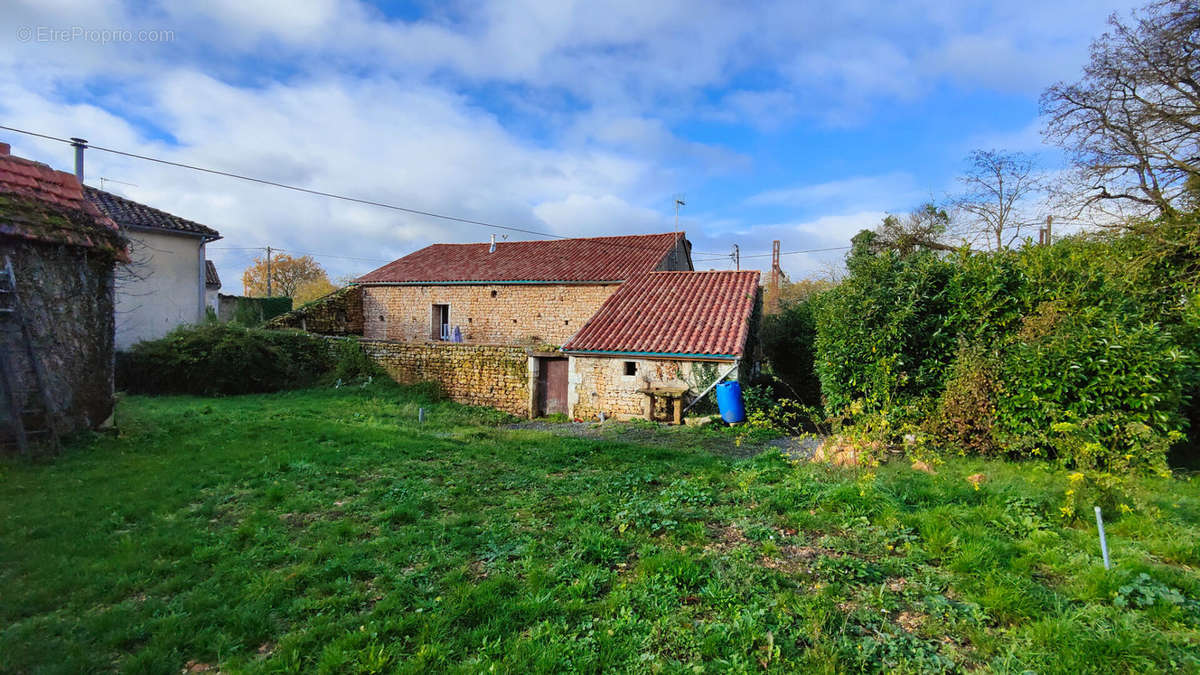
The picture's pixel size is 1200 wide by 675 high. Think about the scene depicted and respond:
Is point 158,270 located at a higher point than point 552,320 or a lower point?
higher

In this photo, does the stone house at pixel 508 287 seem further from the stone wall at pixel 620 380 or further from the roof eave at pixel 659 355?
the stone wall at pixel 620 380

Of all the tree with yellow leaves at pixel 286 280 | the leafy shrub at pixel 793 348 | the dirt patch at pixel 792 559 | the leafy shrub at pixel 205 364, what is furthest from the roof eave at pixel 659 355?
the tree with yellow leaves at pixel 286 280

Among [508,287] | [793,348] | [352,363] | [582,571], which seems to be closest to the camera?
[582,571]

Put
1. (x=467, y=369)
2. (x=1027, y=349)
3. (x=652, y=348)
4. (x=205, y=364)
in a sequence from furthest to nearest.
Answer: (x=467, y=369) < (x=205, y=364) < (x=652, y=348) < (x=1027, y=349)

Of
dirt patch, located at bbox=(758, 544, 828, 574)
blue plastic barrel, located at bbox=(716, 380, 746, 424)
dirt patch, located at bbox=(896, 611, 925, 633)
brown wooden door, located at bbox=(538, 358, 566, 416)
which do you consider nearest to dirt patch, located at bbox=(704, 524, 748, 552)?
dirt patch, located at bbox=(758, 544, 828, 574)

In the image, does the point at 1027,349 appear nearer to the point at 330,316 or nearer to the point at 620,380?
the point at 620,380

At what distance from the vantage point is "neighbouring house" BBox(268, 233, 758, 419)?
1234 cm

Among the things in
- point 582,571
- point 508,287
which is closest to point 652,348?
point 582,571

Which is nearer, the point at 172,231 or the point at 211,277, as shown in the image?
the point at 172,231

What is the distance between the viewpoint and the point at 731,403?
1111 centimetres

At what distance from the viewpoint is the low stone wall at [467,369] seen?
13789 millimetres

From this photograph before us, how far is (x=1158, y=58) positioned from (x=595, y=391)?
12429 millimetres

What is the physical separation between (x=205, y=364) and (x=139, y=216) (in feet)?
21.7

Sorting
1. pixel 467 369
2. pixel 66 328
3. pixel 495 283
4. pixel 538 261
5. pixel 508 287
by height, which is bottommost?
pixel 467 369
